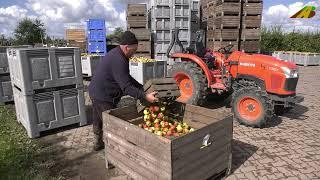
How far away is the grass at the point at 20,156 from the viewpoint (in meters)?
3.90

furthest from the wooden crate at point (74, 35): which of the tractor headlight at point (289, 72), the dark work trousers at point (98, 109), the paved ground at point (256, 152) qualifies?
the tractor headlight at point (289, 72)

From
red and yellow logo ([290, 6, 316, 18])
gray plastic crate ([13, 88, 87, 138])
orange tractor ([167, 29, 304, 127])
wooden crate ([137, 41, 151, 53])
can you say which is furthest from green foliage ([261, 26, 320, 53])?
gray plastic crate ([13, 88, 87, 138])

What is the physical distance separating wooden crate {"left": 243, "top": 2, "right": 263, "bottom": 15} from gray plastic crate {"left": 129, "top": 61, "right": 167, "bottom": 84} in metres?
5.55

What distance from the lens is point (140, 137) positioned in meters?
3.21

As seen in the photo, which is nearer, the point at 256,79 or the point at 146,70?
the point at 256,79

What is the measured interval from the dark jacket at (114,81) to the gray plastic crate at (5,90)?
14.1 ft

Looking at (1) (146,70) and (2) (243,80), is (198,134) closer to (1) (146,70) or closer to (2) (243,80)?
(2) (243,80)

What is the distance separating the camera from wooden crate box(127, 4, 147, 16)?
13.5 metres

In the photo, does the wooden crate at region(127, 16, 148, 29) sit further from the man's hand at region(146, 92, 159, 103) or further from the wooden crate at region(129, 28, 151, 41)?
the man's hand at region(146, 92, 159, 103)

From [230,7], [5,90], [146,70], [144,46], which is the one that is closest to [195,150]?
[146,70]

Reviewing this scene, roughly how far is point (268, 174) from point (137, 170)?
201 centimetres

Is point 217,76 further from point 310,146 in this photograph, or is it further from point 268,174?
point 268,174

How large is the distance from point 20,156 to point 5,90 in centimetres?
391

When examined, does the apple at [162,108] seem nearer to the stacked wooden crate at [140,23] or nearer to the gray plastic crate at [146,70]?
the gray plastic crate at [146,70]
